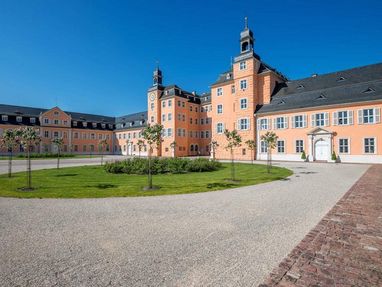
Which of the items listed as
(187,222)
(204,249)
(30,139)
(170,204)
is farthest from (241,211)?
(30,139)

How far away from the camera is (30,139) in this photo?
1362cm

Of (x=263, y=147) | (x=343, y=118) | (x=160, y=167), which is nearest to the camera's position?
(x=160, y=167)

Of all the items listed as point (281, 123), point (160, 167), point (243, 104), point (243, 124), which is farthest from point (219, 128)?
point (160, 167)

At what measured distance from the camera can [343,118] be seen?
2597cm

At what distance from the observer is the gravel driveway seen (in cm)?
332

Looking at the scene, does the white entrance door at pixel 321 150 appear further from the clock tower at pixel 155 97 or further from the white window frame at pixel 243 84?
the clock tower at pixel 155 97

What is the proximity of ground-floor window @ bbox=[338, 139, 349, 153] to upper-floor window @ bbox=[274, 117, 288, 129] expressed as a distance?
21.8 ft

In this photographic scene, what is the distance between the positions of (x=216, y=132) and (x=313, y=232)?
3498 centimetres

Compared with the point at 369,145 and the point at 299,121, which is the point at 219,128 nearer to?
the point at 299,121

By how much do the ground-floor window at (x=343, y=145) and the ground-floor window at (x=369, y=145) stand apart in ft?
5.46

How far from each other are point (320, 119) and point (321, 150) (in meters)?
3.89

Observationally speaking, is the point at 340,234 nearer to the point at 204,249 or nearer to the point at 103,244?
the point at 204,249

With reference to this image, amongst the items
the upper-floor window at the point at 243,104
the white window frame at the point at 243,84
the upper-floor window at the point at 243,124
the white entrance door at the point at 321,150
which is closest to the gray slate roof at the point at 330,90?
the upper-floor window at the point at 243,104

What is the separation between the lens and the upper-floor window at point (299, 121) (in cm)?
2902
